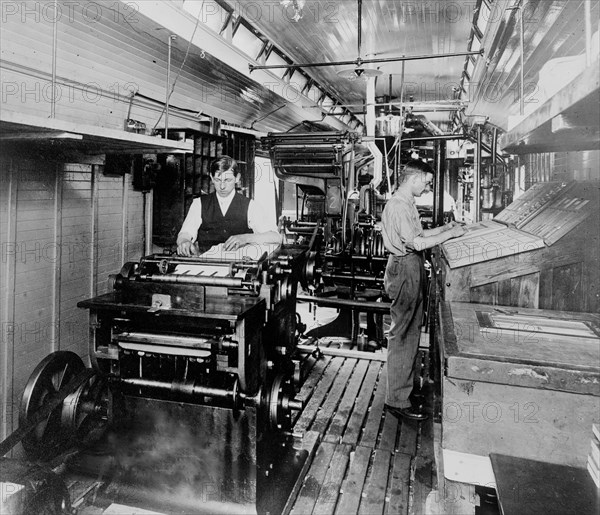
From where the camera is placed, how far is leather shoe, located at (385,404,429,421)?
360 cm

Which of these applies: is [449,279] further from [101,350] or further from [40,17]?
[40,17]

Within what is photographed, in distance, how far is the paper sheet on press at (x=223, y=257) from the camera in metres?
2.88

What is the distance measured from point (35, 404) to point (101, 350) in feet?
1.76

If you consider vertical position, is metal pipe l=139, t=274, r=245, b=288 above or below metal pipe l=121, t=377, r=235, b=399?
above

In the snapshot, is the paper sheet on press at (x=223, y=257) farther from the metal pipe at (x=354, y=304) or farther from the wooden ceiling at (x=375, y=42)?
the wooden ceiling at (x=375, y=42)

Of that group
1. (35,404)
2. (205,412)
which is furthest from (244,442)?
(35,404)

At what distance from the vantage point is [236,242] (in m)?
3.45

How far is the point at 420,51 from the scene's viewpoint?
684 cm

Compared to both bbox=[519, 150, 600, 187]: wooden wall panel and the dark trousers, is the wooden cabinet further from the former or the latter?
the dark trousers

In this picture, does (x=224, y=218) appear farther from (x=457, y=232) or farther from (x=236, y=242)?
(x=457, y=232)

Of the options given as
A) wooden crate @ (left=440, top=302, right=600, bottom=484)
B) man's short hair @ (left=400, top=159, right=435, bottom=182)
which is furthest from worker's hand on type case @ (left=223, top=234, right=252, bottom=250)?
wooden crate @ (left=440, top=302, right=600, bottom=484)

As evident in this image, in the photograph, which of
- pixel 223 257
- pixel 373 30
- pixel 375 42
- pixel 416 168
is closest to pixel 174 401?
pixel 223 257

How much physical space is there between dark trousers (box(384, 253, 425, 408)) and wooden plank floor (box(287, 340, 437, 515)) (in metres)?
0.37

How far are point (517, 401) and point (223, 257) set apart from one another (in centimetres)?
227
